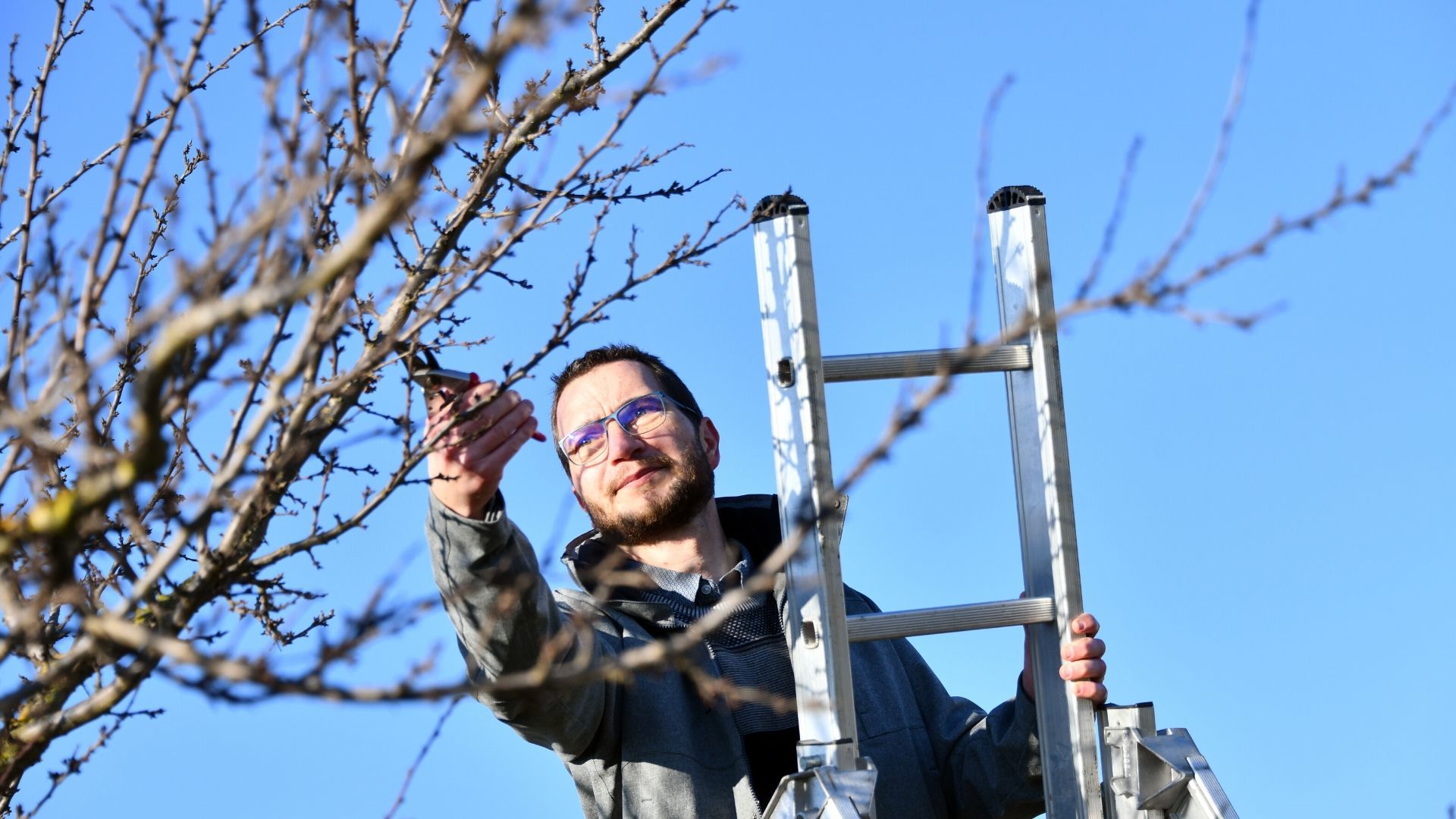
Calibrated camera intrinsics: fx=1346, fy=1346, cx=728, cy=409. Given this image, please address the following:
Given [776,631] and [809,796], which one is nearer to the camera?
[809,796]

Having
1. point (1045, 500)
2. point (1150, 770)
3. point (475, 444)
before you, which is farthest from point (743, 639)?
point (475, 444)

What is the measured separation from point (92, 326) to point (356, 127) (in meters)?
0.42

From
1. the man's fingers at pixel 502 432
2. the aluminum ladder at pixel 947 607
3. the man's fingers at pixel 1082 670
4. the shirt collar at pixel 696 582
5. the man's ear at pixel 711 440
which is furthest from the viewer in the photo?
the man's ear at pixel 711 440

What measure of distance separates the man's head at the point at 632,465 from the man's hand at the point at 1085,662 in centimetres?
110

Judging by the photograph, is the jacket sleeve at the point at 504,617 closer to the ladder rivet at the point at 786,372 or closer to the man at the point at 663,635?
the man at the point at 663,635

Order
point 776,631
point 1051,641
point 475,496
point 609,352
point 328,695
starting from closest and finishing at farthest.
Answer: point 328,695 < point 475,496 < point 1051,641 < point 776,631 < point 609,352

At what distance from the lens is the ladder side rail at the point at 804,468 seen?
8.29ft

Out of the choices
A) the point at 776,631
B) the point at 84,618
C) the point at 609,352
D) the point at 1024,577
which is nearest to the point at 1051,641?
the point at 1024,577

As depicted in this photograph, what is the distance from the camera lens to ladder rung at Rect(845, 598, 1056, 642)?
264cm

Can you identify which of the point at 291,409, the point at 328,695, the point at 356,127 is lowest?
the point at 328,695

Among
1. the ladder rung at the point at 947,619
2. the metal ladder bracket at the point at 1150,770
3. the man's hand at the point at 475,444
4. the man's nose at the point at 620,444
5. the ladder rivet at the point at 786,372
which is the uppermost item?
the man's nose at the point at 620,444

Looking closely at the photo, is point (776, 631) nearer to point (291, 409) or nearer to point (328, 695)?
point (291, 409)

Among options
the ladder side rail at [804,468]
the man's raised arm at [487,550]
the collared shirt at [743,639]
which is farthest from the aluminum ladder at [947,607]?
the man's raised arm at [487,550]

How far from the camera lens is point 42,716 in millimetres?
1653
